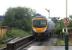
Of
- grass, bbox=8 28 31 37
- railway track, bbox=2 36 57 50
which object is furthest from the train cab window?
grass, bbox=8 28 31 37

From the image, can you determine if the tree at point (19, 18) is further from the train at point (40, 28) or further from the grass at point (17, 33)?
the train at point (40, 28)

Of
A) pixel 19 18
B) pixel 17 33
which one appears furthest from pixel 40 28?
pixel 19 18

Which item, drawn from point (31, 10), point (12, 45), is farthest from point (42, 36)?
point (12, 45)

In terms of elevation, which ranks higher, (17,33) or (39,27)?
(39,27)

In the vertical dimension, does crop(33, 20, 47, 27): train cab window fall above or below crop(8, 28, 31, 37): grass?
above

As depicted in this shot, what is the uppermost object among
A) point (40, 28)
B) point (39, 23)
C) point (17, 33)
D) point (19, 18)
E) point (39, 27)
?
point (19, 18)

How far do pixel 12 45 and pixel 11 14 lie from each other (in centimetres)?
1977

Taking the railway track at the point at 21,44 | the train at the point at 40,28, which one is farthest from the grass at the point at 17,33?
the train at the point at 40,28

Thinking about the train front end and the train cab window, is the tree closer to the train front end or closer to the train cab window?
the train cab window

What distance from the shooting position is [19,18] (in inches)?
1650

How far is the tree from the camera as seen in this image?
38.8 m

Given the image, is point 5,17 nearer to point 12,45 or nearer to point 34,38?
point 34,38

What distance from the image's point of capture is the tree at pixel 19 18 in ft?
127

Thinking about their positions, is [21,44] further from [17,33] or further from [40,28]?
[17,33]
